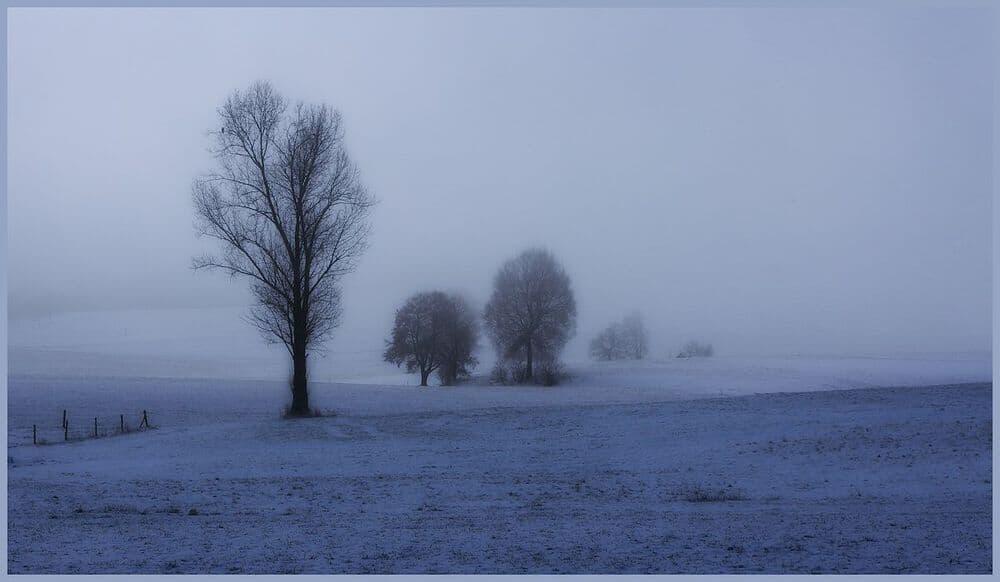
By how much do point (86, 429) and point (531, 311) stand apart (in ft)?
A: 82.4

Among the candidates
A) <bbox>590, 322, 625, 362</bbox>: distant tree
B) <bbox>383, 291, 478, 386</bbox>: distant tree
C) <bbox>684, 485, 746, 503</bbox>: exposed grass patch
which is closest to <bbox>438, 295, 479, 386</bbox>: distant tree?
<bbox>383, 291, 478, 386</bbox>: distant tree

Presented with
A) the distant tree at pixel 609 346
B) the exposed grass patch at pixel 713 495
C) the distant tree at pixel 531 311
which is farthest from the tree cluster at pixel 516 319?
the exposed grass patch at pixel 713 495

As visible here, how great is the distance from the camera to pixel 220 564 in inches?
361

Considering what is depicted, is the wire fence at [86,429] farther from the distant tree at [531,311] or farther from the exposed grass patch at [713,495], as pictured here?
the distant tree at [531,311]

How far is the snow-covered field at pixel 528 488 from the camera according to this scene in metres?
9.52

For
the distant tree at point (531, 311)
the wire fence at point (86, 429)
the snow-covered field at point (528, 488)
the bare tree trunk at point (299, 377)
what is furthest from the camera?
the distant tree at point (531, 311)

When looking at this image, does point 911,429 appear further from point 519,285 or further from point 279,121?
point 519,285

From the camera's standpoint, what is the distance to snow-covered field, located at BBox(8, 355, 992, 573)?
952 centimetres

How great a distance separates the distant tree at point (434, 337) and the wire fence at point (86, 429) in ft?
63.0

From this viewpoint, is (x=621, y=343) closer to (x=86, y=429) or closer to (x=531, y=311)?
(x=531, y=311)

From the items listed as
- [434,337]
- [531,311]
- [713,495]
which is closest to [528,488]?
[713,495]

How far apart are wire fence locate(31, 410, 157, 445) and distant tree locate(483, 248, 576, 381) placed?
21551mm

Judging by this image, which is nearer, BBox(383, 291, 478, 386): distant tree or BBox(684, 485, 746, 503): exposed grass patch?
BBox(684, 485, 746, 503): exposed grass patch

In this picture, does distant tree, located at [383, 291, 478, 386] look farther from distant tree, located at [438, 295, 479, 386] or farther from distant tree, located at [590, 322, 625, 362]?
distant tree, located at [590, 322, 625, 362]
